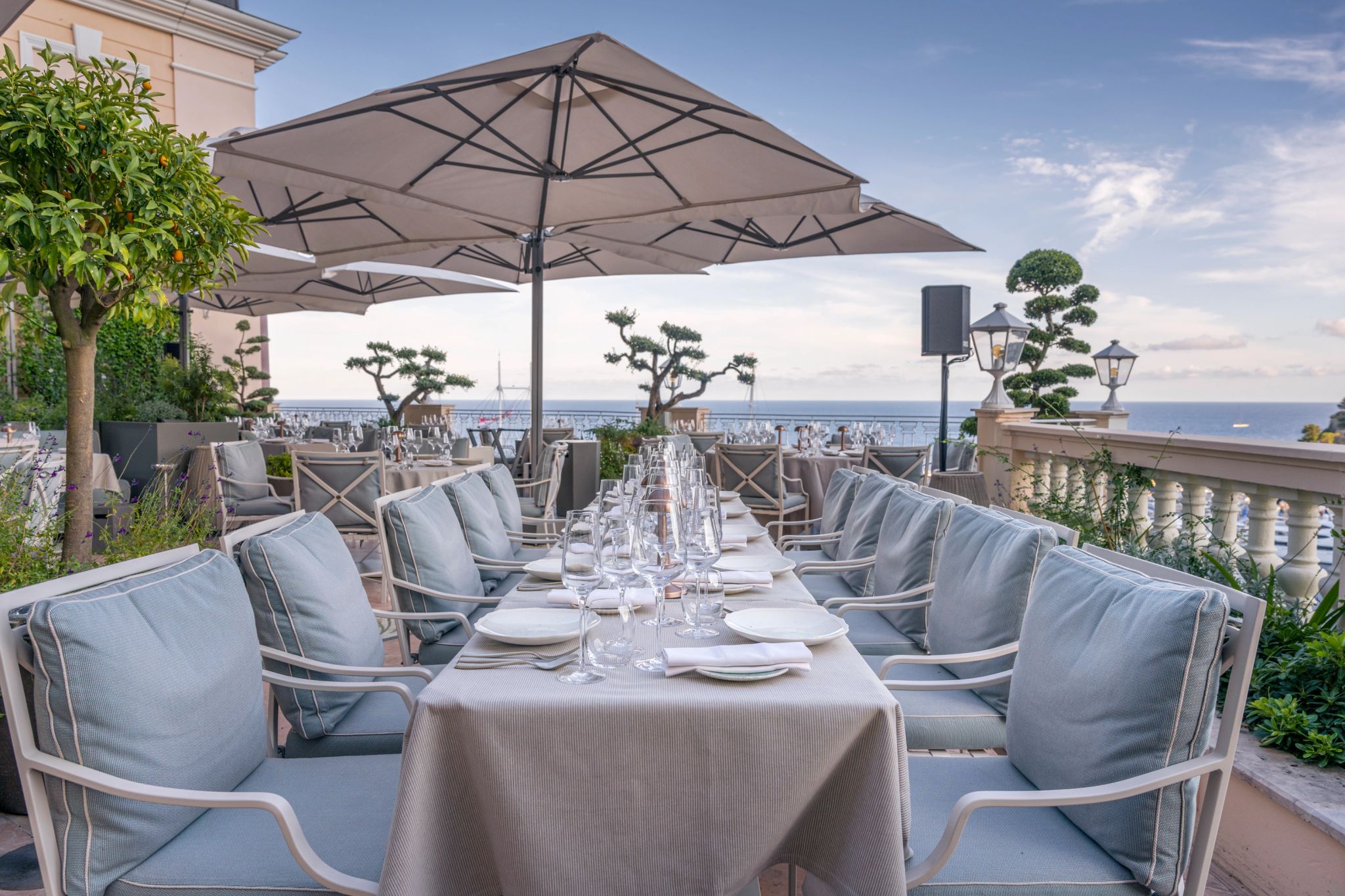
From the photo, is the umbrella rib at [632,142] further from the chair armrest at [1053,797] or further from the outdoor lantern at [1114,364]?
the outdoor lantern at [1114,364]

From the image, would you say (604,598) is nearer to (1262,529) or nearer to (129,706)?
(129,706)

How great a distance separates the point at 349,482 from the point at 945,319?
13.5ft

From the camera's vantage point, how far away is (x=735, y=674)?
4.55 feet

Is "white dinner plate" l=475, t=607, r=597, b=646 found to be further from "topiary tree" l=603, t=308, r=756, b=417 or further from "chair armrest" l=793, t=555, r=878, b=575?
"topiary tree" l=603, t=308, r=756, b=417

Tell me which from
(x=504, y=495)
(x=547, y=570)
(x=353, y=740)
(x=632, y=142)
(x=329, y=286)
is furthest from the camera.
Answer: (x=329, y=286)

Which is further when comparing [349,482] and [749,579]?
[349,482]

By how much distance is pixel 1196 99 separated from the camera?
42.7 ft

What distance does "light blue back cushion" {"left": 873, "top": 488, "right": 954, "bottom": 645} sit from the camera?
2572 mm

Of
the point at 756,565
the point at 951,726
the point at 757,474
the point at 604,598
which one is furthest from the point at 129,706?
A: the point at 757,474

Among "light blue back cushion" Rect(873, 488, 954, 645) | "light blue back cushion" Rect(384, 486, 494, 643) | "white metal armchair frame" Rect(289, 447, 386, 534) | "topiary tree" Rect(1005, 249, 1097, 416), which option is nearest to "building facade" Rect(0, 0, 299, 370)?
"white metal armchair frame" Rect(289, 447, 386, 534)

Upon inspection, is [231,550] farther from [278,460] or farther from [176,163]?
[278,460]

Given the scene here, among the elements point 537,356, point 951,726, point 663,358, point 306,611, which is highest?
point 663,358

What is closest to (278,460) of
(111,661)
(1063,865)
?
(111,661)

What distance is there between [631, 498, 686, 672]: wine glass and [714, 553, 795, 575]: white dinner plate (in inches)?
20.4
